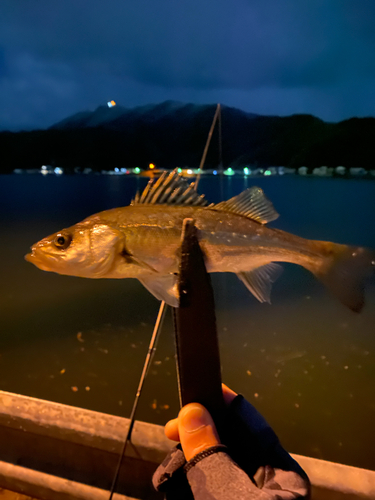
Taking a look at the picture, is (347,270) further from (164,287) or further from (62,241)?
(62,241)

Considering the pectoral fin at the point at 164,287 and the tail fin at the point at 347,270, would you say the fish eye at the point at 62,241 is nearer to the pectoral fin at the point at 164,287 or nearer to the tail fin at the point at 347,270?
the pectoral fin at the point at 164,287

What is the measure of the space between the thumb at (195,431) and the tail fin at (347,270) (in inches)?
24.1

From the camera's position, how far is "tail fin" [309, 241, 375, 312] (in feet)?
3.68

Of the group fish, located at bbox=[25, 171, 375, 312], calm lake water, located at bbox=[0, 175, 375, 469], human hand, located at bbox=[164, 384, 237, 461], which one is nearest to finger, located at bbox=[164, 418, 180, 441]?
human hand, located at bbox=[164, 384, 237, 461]

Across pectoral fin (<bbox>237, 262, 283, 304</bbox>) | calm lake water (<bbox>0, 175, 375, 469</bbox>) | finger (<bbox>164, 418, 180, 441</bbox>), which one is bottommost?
calm lake water (<bbox>0, 175, 375, 469</bbox>)

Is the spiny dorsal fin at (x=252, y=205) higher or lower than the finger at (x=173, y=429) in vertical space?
higher

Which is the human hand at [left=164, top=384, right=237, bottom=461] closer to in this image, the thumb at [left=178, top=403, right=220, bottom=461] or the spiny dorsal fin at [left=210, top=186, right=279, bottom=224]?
the thumb at [left=178, top=403, right=220, bottom=461]

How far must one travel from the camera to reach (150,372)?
4.18 metres

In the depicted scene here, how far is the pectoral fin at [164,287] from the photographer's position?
1.12 m

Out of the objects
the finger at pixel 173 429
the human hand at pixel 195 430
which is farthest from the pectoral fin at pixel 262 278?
the finger at pixel 173 429

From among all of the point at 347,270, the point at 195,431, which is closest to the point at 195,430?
the point at 195,431

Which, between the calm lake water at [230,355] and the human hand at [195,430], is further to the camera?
the calm lake water at [230,355]

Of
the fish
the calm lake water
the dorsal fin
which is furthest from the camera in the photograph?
the calm lake water

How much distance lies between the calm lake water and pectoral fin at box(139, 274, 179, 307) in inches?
111
